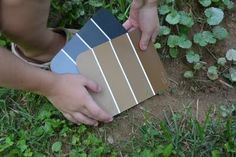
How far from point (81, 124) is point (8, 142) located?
25 cm

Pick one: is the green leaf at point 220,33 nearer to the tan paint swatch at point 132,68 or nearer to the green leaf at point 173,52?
the green leaf at point 173,52

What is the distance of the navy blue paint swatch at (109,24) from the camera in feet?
5.44

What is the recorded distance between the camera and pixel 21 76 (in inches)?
54.4

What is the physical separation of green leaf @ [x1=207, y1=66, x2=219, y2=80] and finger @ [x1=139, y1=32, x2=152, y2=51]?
25 cm

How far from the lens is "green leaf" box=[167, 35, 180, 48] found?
67.2 inches

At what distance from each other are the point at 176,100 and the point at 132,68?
0.19 m

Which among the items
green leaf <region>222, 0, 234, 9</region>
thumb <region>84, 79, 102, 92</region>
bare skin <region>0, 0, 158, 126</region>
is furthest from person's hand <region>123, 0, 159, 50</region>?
green leaf <region>222, 0, 234, 9</region>

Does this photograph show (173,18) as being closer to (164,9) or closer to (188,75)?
(164,9)

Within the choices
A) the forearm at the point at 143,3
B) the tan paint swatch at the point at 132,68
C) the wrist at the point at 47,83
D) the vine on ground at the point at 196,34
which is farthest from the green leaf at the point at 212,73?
the wrist at the point at 47,83

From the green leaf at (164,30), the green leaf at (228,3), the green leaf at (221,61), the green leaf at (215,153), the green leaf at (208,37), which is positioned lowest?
the green leaf at (215,153)

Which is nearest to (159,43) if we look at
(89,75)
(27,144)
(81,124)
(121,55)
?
(121,55)

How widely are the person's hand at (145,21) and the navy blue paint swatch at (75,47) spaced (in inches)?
6.8

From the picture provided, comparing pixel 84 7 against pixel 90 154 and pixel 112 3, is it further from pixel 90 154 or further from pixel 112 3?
pixel 90 154

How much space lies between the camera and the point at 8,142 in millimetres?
1576
